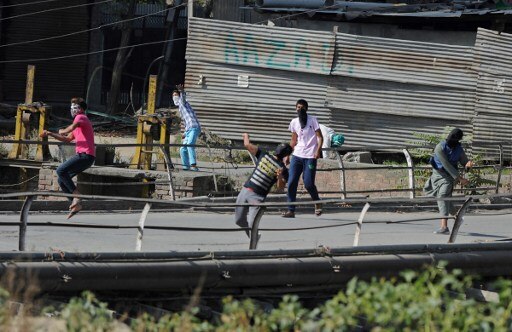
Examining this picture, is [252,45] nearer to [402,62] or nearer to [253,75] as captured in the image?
[253,75]

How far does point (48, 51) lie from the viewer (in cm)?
3453

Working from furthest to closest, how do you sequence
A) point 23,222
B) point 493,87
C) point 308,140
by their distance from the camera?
point 493,87 → point 308,140 → point 23,222

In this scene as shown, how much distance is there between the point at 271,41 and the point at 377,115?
2.76m

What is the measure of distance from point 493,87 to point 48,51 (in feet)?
46.9

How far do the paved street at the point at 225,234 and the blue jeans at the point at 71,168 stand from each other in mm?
439

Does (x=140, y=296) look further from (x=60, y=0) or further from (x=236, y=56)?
(x=60, y=0)

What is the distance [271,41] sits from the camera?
25766 millimetres

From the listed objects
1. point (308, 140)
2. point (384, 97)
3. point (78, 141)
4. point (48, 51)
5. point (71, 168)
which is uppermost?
point (48, 51)

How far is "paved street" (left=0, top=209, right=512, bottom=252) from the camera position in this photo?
12266 millimetres

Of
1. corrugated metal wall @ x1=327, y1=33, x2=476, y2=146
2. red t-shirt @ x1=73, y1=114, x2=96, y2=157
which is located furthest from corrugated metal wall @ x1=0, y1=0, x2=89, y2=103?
red t-shirt @ x1=73, y1=114, x2=96, y2=157

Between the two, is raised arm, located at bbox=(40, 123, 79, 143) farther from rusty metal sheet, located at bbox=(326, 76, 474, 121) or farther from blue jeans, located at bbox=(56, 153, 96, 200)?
rusty metal sheet, located at bbox=(326, 76, 474, 121)

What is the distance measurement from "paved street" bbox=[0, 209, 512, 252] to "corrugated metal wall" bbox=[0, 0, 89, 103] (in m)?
17.2

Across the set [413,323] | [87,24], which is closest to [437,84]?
[87,24]

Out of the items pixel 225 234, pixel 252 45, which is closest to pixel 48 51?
pixel 252 45
